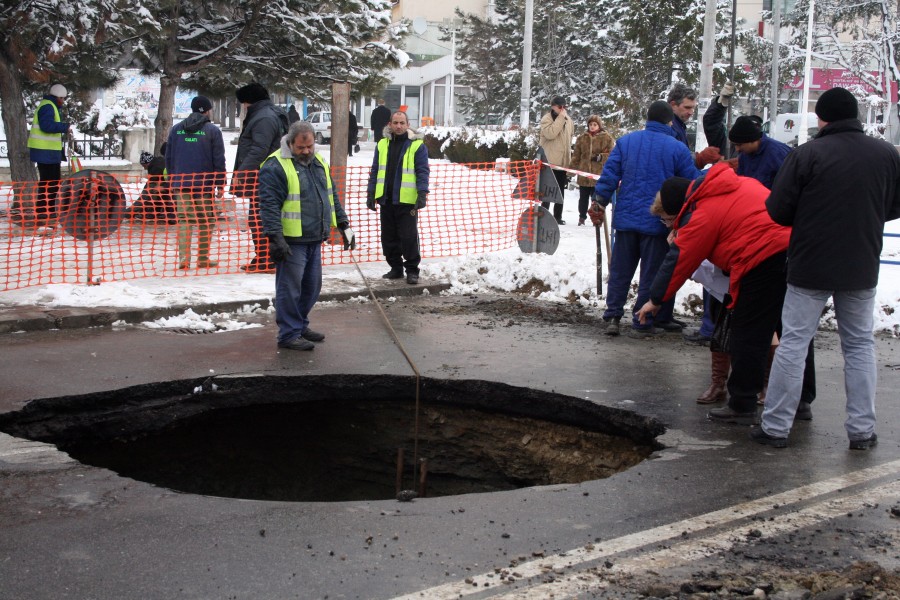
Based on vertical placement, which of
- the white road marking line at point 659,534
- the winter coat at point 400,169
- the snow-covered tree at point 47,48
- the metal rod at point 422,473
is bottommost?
the metal rod at point 422,473

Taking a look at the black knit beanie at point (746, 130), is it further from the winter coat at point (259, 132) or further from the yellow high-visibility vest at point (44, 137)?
the yellow high-visibility vest at point (44, 137)

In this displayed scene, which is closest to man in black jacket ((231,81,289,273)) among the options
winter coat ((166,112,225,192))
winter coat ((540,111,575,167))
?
winter coat ((166,112,225,192))

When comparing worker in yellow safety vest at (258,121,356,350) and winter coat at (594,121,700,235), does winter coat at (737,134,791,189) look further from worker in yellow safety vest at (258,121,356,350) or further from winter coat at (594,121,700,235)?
worker in yellow safety vest at (258,121,356,350)

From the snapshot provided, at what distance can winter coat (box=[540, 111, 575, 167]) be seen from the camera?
53.3 ft

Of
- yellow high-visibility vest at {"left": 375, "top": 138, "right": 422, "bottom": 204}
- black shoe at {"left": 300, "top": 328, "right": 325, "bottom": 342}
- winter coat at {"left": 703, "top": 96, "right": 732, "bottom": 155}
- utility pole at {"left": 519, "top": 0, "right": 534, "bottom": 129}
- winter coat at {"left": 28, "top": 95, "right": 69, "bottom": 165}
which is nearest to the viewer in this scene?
black shoe at {"left": 300, "top": 328, "right": 325, "bottom": 342}

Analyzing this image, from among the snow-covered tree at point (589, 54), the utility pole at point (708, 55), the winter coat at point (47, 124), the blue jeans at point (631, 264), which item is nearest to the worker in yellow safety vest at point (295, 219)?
the blue jeans at point (631, 264)

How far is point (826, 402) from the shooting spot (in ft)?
21.9

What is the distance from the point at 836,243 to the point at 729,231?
770mm

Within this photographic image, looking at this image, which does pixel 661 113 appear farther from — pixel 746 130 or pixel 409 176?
pixel 409 176

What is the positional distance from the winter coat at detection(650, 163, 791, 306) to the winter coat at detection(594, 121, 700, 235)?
2339 mm

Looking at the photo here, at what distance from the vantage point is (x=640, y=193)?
8570 millimetres

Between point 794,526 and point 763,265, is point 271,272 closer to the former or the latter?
point 763,265

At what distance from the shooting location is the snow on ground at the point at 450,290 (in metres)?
9.13

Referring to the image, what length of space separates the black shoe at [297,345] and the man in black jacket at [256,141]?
286cm
